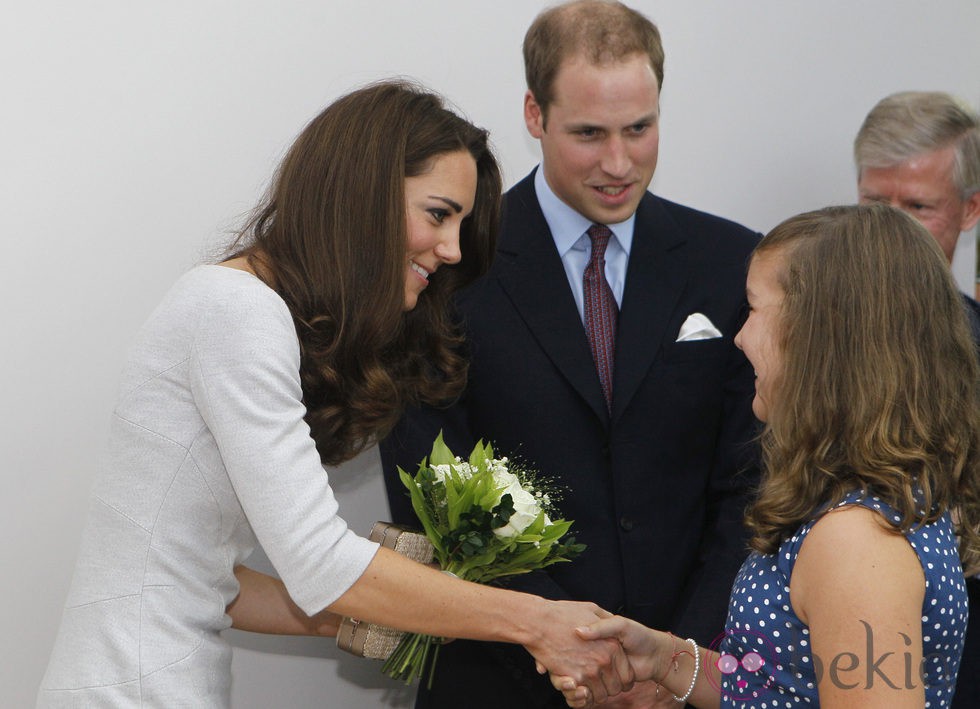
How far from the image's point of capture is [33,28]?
8.13 ft

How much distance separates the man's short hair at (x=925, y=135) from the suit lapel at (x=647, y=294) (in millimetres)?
817

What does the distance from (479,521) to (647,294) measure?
773mm

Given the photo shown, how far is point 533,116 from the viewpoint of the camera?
2926 millimetres

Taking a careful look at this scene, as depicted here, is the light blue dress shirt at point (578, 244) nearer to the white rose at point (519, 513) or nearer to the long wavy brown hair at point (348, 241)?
the long wavy brown hair at point (348, 241)

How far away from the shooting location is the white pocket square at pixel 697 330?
2.73 metres

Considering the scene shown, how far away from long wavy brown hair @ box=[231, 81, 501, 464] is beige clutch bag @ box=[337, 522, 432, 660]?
0.18 m

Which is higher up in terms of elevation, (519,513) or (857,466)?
(857,466)

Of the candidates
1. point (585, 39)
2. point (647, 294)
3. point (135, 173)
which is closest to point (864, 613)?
point (647, 294)

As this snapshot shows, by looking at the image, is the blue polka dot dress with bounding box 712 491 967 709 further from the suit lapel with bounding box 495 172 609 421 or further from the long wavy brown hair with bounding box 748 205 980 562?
the suit lapel with bounding box 495 172 609 421

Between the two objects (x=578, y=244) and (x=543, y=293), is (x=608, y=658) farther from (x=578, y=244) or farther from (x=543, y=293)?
(x=578, y=244)

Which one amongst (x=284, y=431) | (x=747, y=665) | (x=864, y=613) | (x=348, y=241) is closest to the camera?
(x=864, y=613)

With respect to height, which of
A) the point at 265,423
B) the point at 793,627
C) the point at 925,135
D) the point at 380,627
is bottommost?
the point at 380,627

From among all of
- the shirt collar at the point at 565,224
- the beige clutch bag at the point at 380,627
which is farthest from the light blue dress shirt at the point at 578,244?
the beige clutch bag at the point at 380,627

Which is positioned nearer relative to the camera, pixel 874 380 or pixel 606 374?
pixel 874 380
